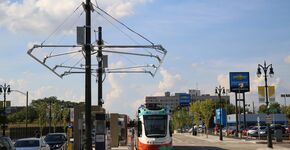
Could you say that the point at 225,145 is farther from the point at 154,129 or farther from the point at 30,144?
the point at 30,144

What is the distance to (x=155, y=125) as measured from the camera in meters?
35.6

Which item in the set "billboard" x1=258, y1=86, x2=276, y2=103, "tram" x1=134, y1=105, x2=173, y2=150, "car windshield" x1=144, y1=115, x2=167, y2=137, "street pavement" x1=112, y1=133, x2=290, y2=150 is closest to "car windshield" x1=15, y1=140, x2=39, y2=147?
"tram" x1=134, y1=105, x2=173, y2=150

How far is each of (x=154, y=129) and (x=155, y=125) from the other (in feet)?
0.97

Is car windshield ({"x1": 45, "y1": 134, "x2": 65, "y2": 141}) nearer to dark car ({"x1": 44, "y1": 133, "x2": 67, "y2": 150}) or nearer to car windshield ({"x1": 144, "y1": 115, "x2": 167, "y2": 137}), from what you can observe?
dark car ({"x1": 44, "y1": 133, "x2": 67, "y2": 150})

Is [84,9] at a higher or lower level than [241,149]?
higher

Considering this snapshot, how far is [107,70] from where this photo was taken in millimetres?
42031

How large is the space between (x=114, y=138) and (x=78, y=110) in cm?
1410

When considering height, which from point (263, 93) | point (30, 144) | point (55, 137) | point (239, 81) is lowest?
point (55, 137)

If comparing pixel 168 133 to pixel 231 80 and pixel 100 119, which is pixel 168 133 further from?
pixel 231 80

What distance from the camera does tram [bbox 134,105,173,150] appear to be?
34750 mm

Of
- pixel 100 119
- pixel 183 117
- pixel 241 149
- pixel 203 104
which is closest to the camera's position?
pixel 100 119

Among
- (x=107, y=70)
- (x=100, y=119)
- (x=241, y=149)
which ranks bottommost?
(x=241, y=149)

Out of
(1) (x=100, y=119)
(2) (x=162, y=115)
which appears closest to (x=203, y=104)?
(2) (x=162, y=115)

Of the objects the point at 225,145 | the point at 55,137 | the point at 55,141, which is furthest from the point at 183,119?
the point at 55,141
